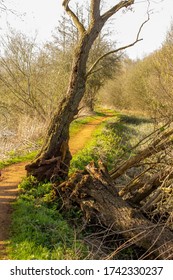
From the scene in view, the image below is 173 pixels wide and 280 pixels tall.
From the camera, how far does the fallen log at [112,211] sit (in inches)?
274

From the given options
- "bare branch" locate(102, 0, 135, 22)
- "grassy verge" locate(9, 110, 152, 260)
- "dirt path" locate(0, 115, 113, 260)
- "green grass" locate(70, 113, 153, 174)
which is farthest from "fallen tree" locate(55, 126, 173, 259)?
"bare branch" locate(102, 0, 135, 22)

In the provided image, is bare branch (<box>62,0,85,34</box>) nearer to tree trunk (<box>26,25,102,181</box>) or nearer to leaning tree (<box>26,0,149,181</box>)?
leaning tree (<box>26,0,149,181</box>)

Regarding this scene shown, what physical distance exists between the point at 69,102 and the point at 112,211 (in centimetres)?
325

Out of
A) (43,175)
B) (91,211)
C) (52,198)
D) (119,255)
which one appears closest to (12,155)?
(43,175)

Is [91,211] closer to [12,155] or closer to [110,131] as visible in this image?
[12,155]

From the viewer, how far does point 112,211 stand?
24.6 ft

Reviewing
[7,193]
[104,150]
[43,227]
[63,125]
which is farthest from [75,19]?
[104,150]

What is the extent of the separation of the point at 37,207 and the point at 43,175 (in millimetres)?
1636

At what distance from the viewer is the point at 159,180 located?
7.92m

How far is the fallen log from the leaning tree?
3.70 feet

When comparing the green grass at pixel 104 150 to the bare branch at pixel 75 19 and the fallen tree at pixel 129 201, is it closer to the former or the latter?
the fallen tree at pixel 129 201

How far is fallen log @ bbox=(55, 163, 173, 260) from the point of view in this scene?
6949 millimetres

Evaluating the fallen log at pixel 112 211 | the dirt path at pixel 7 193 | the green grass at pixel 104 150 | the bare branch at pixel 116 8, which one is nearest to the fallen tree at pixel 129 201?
the fallen log at pixel 112 211

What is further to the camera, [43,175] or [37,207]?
[43,175]
